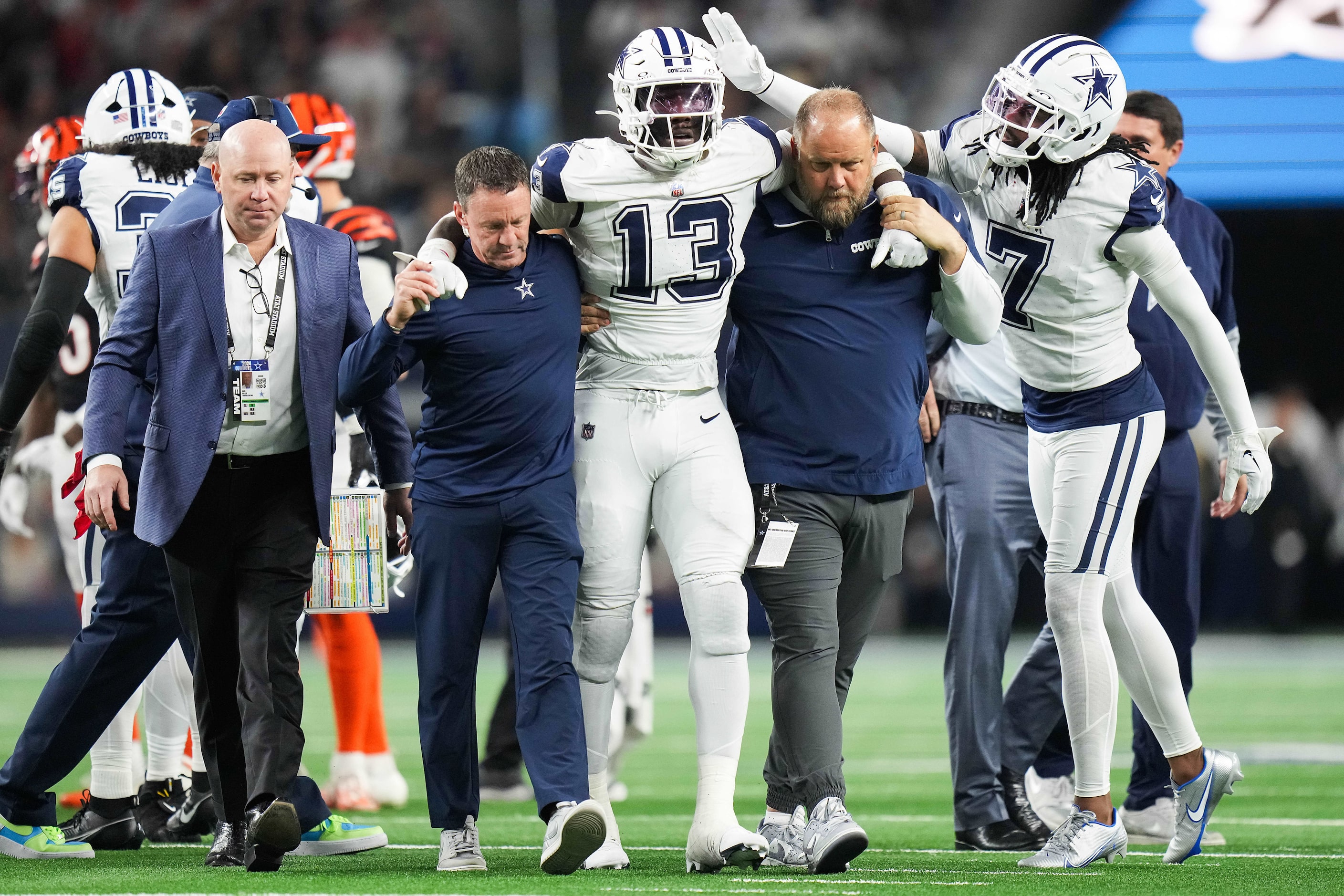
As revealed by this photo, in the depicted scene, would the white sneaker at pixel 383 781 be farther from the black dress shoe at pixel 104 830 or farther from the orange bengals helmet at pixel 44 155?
the orange bengals helmet at pixel 44 155

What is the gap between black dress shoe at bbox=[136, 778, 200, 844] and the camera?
204 inches

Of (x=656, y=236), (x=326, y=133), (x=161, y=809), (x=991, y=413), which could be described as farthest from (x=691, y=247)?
(x=161, y=809)

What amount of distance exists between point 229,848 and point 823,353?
195cm

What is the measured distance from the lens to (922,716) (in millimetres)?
9430

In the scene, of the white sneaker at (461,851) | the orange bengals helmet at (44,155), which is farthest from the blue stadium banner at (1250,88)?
the white sneaker at (461,851)

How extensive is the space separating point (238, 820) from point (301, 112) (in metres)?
2.80

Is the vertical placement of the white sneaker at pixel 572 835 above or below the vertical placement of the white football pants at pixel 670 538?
below

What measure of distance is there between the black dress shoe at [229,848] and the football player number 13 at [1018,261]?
7.96ft

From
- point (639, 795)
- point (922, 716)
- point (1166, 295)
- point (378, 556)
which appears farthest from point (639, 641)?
point (922, 716)

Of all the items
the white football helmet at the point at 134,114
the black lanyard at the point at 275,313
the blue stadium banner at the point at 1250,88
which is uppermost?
the blue stadium banner at the point at 1250,88

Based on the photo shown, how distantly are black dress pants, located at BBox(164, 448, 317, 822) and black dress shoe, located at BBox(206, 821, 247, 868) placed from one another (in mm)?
27

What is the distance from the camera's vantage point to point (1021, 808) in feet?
16.9

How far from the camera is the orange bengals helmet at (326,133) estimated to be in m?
6.08

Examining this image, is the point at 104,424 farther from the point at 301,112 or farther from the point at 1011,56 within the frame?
the point at 1011,56
